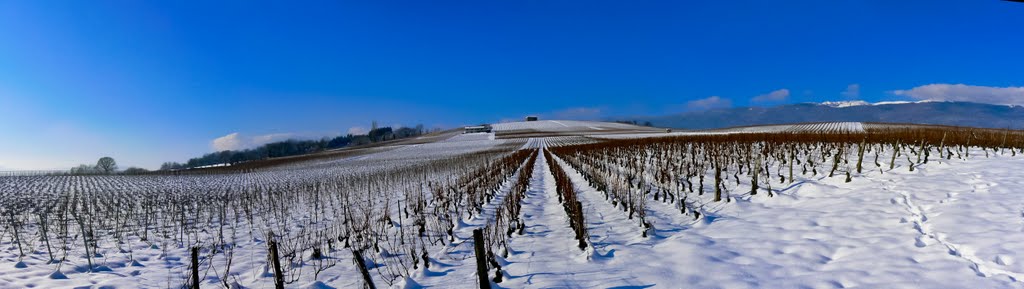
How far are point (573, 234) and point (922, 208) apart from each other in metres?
6.25

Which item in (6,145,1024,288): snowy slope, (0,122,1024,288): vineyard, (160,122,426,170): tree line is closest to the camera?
(6,145,1024,288): snowy slope

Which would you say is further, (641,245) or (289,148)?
(289,148)

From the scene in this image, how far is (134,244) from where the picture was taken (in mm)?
9008

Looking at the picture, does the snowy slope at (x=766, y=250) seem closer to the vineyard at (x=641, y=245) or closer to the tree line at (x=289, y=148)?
the vineyard at (x=641, y=245)

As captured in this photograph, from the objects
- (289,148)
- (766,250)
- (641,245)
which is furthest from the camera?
(289,148)

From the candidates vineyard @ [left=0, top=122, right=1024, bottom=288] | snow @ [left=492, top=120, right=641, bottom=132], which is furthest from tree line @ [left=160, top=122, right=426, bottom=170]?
vineyard @ [left=0, top=122, right=1024, bottom=288]

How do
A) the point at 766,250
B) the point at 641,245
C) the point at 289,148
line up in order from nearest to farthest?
the point at 766,250, the point at 641,245, the point at 289,148

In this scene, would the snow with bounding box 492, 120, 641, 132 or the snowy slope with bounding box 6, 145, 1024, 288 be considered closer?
the snowy slope with bounding box 6, 145, 1024, 288

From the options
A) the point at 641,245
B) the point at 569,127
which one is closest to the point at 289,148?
the point at 569,127

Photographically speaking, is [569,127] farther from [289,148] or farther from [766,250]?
[766,250]

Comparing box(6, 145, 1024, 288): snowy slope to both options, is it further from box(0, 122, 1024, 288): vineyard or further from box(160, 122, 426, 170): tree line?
box(160, 122, 426, 170): tree line

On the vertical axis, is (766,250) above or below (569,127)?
below

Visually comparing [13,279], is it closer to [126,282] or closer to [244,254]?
[126,282]

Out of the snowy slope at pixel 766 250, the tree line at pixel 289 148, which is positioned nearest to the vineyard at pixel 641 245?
the snowy slope at pixel 766 250
